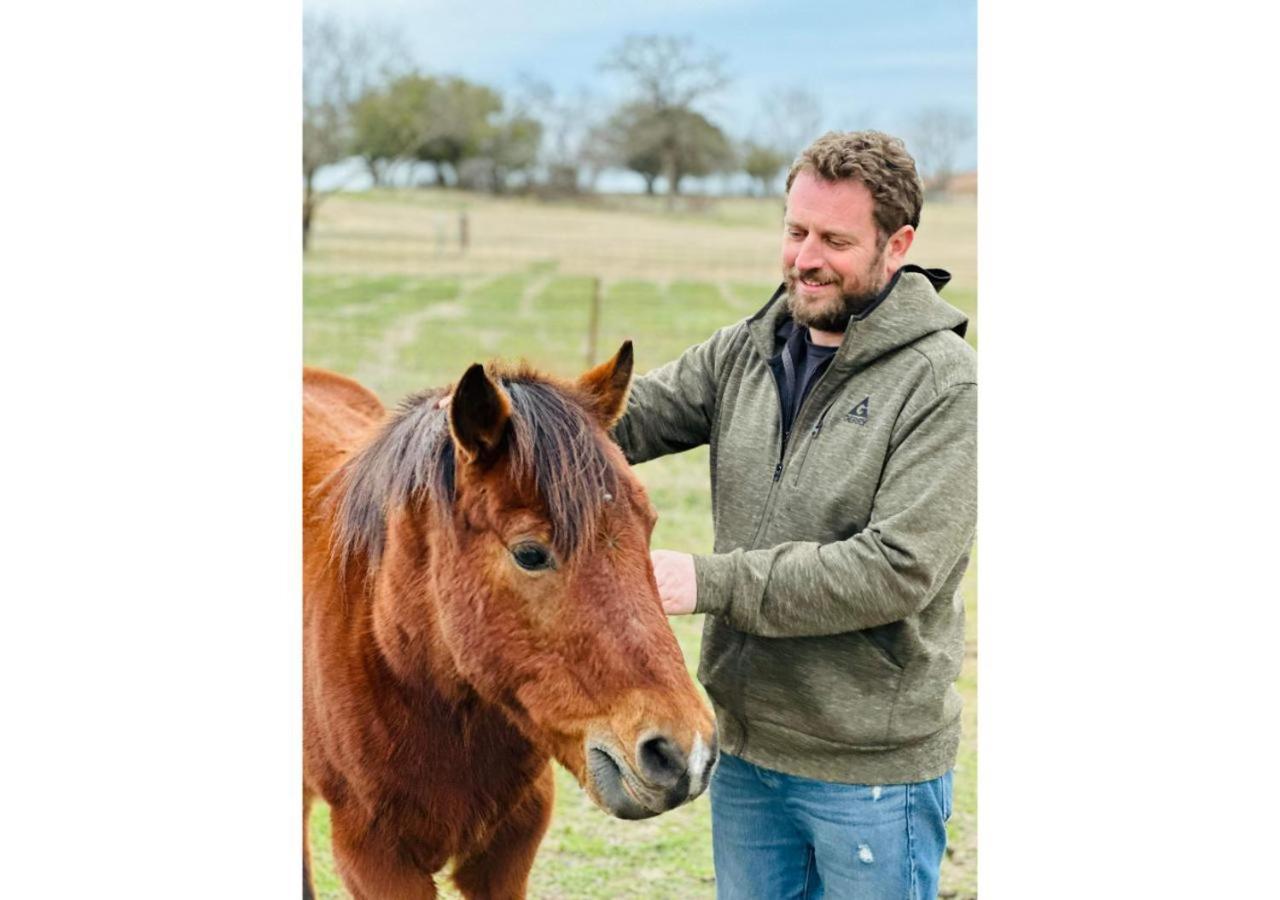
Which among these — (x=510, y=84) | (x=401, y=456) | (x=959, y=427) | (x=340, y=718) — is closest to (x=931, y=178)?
(x=959, y=427)

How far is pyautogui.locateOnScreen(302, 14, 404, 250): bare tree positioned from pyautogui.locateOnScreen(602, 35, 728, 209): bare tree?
0.54m

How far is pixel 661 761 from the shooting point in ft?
5.41

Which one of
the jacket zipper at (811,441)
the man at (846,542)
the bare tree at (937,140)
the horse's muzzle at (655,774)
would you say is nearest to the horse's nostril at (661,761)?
the horse's muzzle at (655,774)

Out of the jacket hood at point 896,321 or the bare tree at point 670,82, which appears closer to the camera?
the jacket hood at point 896,321

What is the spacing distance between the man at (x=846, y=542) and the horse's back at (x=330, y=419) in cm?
84

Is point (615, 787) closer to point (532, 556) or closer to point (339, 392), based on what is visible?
point (532, 556)

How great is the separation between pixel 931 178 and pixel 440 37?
113cm

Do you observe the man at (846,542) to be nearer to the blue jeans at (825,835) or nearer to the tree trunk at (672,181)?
the blue jeans at (825,835)

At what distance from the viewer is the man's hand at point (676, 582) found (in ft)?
6.09

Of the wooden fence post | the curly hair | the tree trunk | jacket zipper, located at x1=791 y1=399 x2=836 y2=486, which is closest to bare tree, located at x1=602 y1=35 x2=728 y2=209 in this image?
the tree trunk

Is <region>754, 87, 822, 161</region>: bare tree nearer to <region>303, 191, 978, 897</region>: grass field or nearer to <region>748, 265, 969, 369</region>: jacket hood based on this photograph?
<region>303, 191, 978, 897</region>: grass field

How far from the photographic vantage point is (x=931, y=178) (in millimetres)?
2396

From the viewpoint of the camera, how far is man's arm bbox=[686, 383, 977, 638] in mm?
1859

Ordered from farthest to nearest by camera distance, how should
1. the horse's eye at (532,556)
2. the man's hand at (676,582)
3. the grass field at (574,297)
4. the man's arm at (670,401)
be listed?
the grass field at (574,297)
the man's arm at (670,401)
the man's hand at (676,582)
the horse's eye at (532,556)
